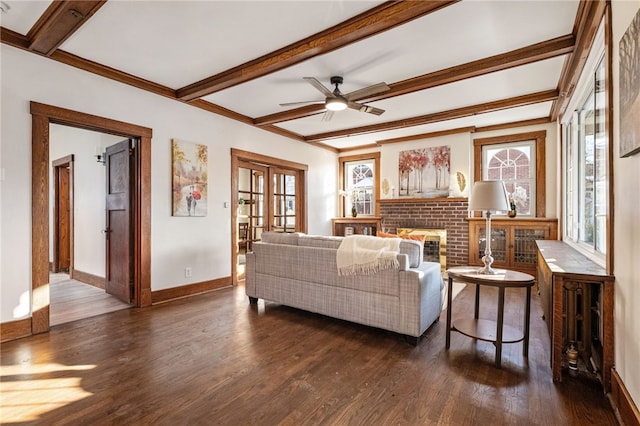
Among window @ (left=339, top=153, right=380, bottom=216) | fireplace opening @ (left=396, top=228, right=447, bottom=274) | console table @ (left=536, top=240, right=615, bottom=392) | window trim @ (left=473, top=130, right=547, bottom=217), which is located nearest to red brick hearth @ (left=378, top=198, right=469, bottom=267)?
fireplace opening @ (left=396, top=228, right=447, bottom=274)

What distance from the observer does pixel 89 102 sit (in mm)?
3287

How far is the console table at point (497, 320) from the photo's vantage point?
228 centimetres

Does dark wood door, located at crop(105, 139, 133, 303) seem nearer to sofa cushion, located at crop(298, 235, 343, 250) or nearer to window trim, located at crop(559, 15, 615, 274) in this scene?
sofa cushion, located at crop(298, 235, 343, 250)

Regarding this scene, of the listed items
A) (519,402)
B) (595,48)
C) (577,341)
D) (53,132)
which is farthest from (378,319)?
(53,132)

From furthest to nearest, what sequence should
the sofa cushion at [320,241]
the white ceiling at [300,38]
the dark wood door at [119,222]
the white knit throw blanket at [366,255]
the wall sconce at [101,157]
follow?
the wall sconce at [101,157] < the dark wood door at [119,222] < the sofa cushion at [320,241] < the white knit throw blanket at [366,255] < the white ceiling at [300,38]

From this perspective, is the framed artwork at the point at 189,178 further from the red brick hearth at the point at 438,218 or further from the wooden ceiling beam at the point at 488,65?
the red brick hearth at the point at 438,218

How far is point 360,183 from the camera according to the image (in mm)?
7324

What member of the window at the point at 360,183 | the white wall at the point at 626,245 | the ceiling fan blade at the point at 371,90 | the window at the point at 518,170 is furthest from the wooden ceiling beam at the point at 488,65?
the window at the point at 360,183

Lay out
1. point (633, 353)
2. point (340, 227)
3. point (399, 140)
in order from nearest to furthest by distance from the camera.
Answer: point (633, 353) < point (399, 140) < point (340, 227)

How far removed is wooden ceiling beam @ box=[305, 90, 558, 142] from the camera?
4.16m

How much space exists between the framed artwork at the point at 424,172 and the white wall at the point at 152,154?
6.90ft

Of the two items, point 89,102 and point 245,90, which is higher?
Answer: point 245,90

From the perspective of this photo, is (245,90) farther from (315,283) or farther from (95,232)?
(95,232)

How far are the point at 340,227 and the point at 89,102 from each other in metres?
5.11
